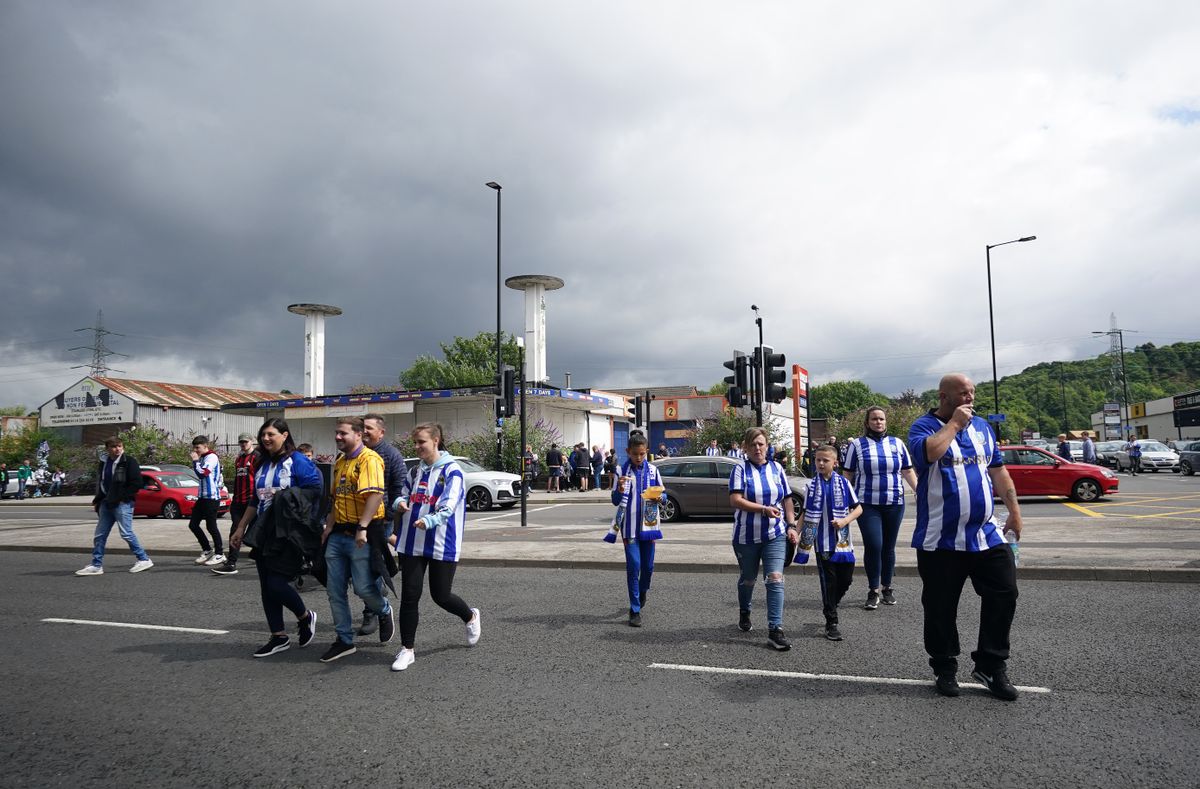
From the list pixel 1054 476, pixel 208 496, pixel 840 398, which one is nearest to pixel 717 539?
pixel 208 496

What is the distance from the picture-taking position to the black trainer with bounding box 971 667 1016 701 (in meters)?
4.19

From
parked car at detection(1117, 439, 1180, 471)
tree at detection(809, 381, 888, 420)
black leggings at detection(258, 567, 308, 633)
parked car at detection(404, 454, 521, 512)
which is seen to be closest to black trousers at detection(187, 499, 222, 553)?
black leggings at detection(258, 567, 308, 633)

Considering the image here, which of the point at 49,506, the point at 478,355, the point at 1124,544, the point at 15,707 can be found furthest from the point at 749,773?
the point at 478,355

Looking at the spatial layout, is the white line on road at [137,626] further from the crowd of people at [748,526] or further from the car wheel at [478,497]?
the car wheel at [478,497]

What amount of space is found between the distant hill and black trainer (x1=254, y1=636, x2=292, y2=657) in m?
89.7

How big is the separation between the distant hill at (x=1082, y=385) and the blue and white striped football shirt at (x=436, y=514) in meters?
89.5

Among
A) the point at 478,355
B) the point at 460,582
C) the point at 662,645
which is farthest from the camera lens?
the point at 478,355

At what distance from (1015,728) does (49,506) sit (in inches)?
1274

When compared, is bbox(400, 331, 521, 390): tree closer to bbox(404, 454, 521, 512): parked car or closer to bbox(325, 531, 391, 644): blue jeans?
bbox(404, 454, 521, 512): parked car

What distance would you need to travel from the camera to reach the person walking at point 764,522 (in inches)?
215

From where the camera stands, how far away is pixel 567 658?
528 cm

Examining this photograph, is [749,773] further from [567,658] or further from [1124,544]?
[1124,544]

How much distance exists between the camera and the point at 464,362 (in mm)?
57000

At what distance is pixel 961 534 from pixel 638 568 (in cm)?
285
